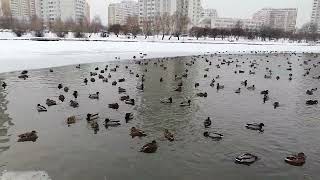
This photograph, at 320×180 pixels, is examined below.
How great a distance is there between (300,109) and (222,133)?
7673 mm

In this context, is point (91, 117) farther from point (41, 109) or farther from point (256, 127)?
point (256, 127)

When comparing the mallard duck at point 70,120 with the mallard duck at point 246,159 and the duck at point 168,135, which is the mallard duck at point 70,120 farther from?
the mallard duck at point 246,159

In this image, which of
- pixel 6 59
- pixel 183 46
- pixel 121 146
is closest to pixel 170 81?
pixel 121 146

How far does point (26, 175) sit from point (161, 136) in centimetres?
579

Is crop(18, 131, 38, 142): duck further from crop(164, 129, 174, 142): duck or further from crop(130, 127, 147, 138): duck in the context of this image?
crop(164, 129, 174, 142): duck

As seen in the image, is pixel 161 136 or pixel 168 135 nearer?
pixel 168 135

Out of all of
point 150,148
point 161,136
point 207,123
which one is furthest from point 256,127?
point 150,148

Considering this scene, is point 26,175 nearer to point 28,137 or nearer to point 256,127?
point 28,137

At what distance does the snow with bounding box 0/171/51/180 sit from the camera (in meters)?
11.2

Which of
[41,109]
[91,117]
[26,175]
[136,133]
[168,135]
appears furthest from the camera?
[41,109]

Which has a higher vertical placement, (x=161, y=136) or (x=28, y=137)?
(x=28, y=137)

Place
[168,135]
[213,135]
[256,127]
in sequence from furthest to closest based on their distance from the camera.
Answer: [256,127], [213,135], [168,135]

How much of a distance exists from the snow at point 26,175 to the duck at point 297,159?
26.5 ft

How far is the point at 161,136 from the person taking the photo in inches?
601
